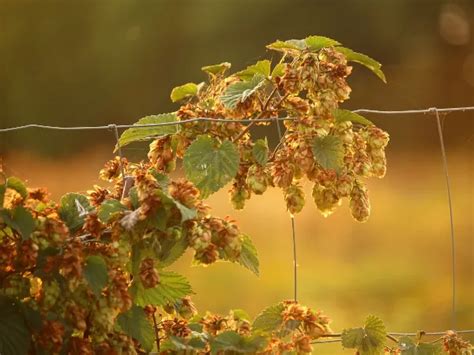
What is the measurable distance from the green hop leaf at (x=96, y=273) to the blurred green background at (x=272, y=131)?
7.30ft

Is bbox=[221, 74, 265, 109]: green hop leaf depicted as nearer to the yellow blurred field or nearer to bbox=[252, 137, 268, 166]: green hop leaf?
bbox=[252, 137, 268, 166]: green hop leaf

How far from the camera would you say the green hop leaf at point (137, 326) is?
1.05 m

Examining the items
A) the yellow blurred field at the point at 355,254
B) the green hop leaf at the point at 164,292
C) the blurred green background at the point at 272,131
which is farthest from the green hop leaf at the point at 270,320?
the blurred green background at the point at 272,131

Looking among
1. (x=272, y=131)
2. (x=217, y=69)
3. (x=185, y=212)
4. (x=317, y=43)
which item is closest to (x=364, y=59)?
A: (x=317, y=43)

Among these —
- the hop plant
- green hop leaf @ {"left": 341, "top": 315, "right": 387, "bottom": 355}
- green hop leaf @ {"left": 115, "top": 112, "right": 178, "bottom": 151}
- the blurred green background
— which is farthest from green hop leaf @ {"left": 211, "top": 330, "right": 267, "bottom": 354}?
the blurred green background

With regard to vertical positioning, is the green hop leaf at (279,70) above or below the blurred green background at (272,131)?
below

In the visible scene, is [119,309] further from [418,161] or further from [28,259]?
[418,161]

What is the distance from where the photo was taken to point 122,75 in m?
4.12

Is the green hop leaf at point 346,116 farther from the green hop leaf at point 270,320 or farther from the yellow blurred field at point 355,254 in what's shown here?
the yellow blurred field at point 355,254

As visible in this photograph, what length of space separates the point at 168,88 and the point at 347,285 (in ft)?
3.83

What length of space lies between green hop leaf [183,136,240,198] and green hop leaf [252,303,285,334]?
0.17 m

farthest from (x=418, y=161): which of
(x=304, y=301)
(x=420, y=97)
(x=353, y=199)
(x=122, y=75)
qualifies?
(x=353, y=199)

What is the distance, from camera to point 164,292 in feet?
3.51

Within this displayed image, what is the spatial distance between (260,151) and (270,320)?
192 mm
